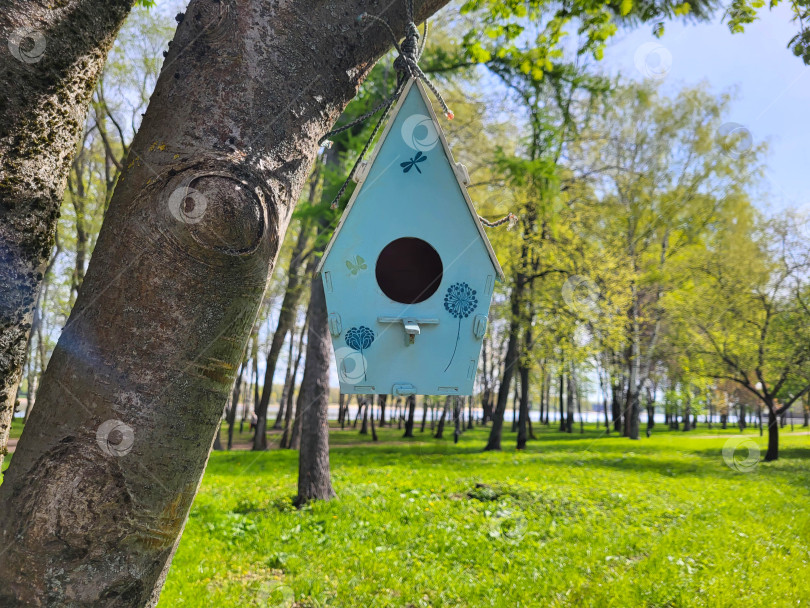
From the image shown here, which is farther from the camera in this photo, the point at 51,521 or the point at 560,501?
the point at 560,501

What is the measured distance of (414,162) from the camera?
1821mm

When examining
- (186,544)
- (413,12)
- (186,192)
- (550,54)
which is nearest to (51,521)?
(186,192)

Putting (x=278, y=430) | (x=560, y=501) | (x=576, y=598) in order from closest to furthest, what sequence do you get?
(x=576, y=598) → (x=560, y=501) → (x=278, y=430)

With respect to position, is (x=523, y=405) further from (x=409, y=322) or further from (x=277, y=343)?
(x=409, y=322)

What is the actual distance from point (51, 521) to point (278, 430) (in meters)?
24.3

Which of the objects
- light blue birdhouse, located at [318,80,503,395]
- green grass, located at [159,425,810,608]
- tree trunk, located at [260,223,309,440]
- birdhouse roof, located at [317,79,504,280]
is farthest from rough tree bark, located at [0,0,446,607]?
tree trunk, located at [260,223,309,440]

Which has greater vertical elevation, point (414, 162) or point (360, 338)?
point (414, 162)

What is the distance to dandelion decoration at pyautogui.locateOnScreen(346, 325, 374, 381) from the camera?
1.79 meters

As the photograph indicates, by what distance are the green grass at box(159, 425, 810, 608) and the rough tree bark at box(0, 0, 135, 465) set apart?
342 centimetres

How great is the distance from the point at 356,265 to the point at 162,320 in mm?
852

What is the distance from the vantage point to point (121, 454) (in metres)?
1.08

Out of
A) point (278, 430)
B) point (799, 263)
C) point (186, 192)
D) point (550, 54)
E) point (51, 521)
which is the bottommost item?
point (278, 430)

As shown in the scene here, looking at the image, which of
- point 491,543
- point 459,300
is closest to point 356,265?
point 459,300

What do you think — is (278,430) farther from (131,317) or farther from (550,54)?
(131,317)
